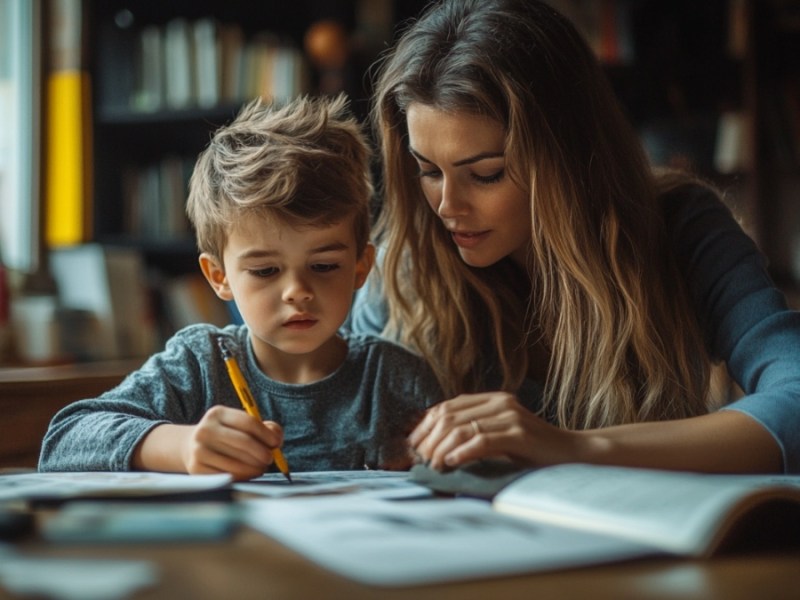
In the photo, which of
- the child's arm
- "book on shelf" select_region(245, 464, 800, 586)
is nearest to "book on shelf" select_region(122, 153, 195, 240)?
the child's arm

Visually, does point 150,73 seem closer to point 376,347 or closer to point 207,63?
point 207,63

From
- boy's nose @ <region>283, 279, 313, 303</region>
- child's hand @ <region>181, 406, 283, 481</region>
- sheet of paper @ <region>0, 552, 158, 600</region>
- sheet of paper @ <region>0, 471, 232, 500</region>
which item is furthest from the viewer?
boy's nose @ <region>283, 279, 313, 303</region>

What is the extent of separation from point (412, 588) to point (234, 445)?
16.7 inches

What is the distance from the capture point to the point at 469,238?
1.33 meters

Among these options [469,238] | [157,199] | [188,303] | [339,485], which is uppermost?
[157,199]

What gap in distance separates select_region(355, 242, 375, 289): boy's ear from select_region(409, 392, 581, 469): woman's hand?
48 cm

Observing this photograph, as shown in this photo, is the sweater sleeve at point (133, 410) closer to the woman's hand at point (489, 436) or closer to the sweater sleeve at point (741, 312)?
the woman's hand at point (489, 436)

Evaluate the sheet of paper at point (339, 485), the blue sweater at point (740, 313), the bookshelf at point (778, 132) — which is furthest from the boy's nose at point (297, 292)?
the bookshelf at point (778, 132)

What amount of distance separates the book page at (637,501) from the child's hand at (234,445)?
25 cm

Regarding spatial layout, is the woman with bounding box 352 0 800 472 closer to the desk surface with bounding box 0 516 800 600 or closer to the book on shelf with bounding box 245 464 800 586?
the book on shelf with bounding box 245 464 800 586

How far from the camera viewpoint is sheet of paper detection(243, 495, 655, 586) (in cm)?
53

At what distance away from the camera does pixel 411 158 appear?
1.44 metres

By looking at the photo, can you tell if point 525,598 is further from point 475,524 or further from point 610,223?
point 610,223

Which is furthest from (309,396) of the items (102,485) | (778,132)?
(778,132)
